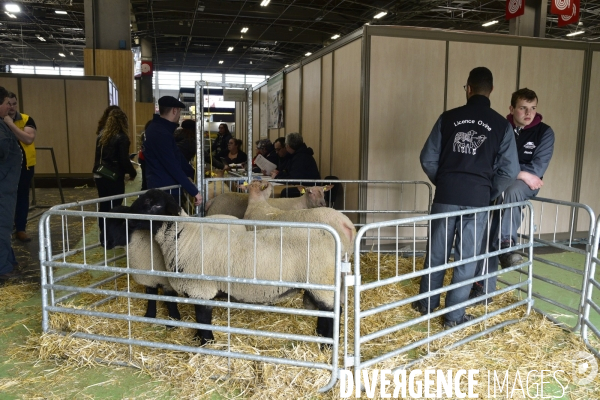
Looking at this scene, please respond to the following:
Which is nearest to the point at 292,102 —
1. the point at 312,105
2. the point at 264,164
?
the point at 312,105

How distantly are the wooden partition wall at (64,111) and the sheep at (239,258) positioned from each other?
1058cm

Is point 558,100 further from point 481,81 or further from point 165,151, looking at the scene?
point 165,151

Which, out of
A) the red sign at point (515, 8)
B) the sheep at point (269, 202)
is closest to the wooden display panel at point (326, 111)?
the sheep at point (269, 202)

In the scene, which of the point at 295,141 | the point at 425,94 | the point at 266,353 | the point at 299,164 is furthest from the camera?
the point at 295,141

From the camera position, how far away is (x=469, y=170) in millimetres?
3641

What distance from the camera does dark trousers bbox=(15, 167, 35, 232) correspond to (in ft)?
20.2

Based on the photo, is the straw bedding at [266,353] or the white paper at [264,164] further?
the white paper at [264,164]

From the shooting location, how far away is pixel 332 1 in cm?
1864

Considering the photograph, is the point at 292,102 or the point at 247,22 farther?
the point at 247,22

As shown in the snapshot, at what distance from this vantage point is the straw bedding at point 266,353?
2.77 metres

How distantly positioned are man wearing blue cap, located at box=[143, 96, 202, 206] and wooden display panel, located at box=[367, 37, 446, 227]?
8.96 ft

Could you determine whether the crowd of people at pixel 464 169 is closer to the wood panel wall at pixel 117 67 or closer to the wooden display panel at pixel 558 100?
the wooden display panel at pixel 558 100

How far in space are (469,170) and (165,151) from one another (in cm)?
284

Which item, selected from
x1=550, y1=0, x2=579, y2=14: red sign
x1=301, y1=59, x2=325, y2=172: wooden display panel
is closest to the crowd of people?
x1=301, y1=59, x2=325, y2=172: wooden display panel
